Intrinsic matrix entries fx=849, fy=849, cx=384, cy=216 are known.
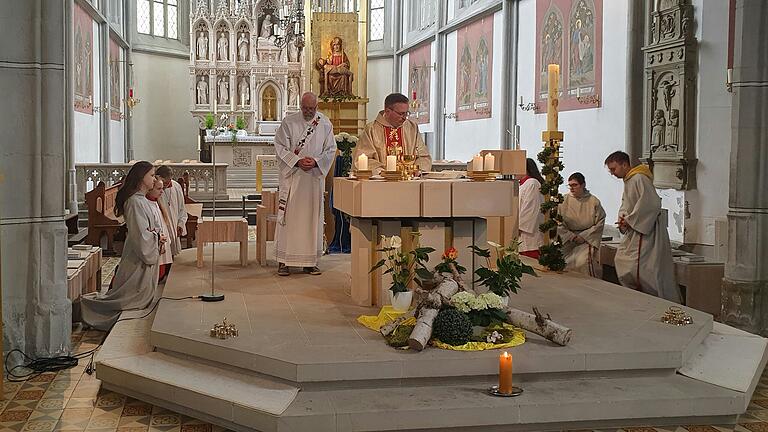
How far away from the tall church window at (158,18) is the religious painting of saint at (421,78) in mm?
6715

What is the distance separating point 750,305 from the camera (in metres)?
7.14

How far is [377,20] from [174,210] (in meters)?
17.1

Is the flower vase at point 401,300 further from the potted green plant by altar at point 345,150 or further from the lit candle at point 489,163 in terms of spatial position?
the potted green plant by altar at point 345,150

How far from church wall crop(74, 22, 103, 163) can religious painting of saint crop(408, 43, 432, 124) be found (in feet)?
25.5

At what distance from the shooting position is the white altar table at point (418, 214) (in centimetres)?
627

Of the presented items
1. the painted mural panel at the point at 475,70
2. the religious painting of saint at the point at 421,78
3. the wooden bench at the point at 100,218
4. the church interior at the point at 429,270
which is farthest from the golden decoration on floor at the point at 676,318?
the religious painting of saint at the point at 421,78

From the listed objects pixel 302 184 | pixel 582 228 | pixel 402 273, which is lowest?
pixel 402 273

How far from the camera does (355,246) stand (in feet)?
22.0

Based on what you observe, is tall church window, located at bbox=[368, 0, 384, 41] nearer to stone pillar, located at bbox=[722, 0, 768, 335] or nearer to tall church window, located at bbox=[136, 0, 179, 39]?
tall church window, located at bbox=[136, 0, 179, 39]

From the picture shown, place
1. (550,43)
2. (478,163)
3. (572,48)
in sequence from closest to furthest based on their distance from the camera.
A: (478,163), (572,48), (550,43)

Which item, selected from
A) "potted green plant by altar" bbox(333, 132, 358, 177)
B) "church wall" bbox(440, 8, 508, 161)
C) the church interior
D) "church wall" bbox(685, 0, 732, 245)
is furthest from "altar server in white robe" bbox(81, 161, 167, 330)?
"church wall" bbox(440, 8, 508, 161)

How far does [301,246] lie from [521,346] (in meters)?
3.36

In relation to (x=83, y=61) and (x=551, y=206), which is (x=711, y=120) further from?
(x=83, y=61)

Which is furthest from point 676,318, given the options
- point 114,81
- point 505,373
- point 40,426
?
point 114,81
